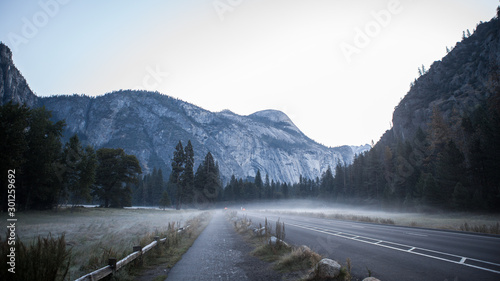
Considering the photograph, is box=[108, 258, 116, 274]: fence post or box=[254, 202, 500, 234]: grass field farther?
box=[254, 202, 500, 234]: grass field

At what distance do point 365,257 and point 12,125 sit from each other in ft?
115

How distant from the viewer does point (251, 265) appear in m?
8.78

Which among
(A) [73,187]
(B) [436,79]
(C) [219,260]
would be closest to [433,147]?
(C) [219,260]

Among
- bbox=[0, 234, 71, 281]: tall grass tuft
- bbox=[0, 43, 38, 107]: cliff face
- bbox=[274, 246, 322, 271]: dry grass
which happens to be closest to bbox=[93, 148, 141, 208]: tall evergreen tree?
bbox=[274, 246, 322, 271]: dry grass

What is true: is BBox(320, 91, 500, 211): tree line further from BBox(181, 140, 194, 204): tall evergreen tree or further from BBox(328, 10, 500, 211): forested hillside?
BBox(181, 140, 194, 204): tall evergreen tree

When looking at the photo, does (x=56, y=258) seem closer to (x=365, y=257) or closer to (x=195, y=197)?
(x=365, y=257)

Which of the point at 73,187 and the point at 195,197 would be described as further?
the point at 195,197

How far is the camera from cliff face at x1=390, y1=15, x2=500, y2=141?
9294 cm

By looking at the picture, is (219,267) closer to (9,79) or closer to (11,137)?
(11,137)

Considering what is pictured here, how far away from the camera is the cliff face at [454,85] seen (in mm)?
92938

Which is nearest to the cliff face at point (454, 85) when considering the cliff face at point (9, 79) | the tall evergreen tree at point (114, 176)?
the tall evergreen tree at point (114, 176)

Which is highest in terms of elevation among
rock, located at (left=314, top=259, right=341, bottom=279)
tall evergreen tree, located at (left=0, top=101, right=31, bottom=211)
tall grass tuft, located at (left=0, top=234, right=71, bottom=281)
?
tall evergreen tree, located at (left=0, top=101, right=31, bottom=211)

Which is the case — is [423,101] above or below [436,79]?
below

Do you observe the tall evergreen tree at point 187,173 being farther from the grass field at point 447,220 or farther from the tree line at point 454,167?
the tree line at point 454,167
